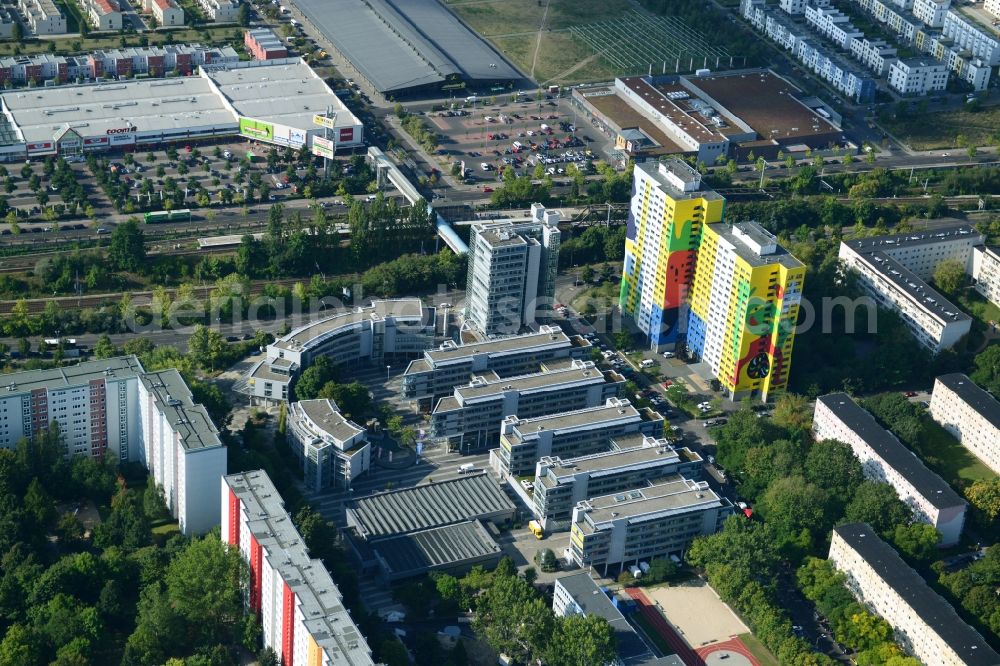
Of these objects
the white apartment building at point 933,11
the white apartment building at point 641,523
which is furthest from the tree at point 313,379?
the white apartment building at point 933,11

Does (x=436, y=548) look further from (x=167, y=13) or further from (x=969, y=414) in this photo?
(x=167, y=13)

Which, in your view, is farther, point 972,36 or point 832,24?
point 832,24

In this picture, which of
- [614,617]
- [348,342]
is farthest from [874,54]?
[614,617]

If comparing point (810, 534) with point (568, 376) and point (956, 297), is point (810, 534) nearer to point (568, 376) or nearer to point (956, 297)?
point (568, 376)

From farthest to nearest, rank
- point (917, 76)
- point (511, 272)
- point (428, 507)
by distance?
point (917, 76) < point (511, 272) < point (428, 507)

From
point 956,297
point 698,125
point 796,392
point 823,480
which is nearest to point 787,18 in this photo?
point 698,125

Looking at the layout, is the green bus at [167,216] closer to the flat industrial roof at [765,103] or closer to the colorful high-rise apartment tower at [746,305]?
the colorful high-rise apartment tower at [746,305]
